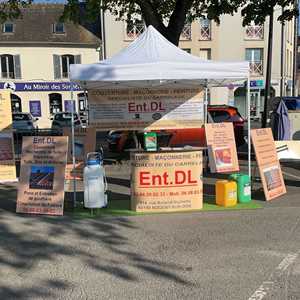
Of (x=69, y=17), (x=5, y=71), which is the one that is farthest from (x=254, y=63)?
(x=69, y=17)

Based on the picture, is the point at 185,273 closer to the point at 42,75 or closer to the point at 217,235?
the point at 217,235

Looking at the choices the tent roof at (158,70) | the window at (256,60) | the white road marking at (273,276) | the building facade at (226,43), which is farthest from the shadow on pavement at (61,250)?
the window at (256,60)

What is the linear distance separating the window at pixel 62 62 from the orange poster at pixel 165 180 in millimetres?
31512

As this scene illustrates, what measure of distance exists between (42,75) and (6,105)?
1088 inches

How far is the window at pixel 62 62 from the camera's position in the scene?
1476 inches

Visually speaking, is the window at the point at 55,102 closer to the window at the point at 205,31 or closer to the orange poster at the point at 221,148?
the window at the point at 205,31

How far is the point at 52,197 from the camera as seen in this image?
7375 millimetres

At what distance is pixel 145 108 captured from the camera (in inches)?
387

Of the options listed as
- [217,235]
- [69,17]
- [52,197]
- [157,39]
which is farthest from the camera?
[69,17]

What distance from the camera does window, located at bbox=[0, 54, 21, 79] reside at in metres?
37.0

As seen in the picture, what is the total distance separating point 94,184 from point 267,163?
314cm

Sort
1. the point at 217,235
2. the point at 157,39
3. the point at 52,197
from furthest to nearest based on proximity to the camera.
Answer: the point at 157,39 < the point at 52,197 < the point at 217,235

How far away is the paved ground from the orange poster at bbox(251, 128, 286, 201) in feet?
1.66

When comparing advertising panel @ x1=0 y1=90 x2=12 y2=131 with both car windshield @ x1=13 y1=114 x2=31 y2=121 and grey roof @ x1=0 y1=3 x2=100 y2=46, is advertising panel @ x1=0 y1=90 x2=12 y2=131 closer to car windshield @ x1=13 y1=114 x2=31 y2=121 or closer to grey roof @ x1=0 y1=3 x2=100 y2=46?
car windshield @ x1=13 y1=114 x2=31 y2=121
